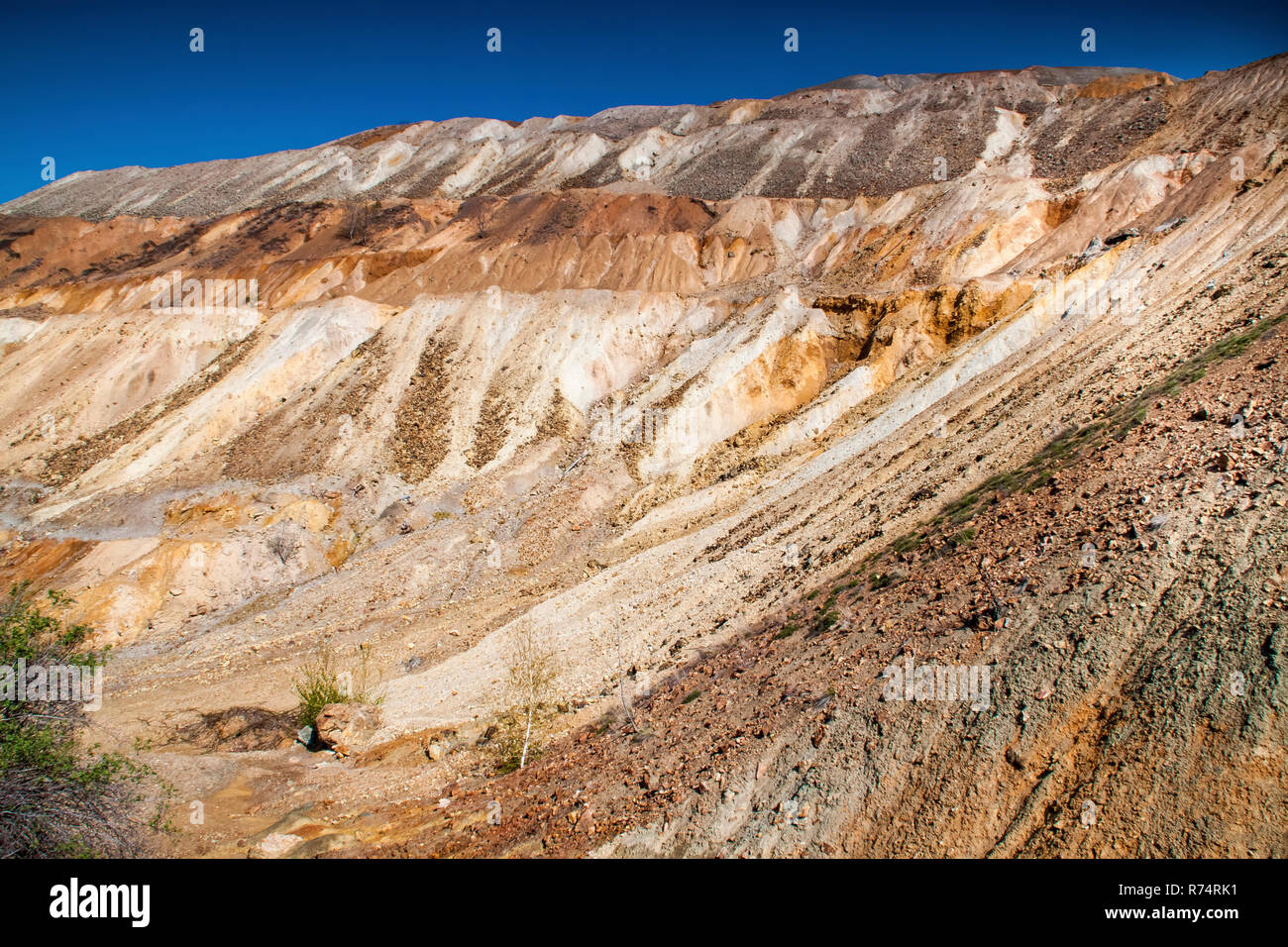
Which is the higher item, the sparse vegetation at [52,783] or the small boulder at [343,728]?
the sparse vegetation at [52,783]

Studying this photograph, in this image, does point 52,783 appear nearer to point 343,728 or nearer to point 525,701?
point 343,728

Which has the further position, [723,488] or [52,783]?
[723,488]

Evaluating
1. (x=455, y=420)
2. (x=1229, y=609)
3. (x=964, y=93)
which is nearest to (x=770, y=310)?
(x=455, y=420)

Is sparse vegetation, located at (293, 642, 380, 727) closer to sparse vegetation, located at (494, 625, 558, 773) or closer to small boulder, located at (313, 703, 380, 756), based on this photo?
small boulder, located at (313, 703, 380, 756)

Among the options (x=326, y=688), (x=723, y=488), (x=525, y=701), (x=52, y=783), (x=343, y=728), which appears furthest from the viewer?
(x=723, y=488)

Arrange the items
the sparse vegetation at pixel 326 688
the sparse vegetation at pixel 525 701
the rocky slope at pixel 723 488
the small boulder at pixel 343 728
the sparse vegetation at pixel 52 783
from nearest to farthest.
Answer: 1. the rocky slope at pixel 723 488
2. the sparse vegetation at pixel 52 783
3. the sparse vegetation at pixel 525 701
4. the small boulder at pixel 343 728
5. the sparse vegetation at pixel 326 688

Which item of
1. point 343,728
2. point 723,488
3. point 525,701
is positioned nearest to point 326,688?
point 343,728

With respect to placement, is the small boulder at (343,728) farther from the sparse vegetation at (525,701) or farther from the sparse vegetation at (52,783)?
the sparse vegetation at (52,783)

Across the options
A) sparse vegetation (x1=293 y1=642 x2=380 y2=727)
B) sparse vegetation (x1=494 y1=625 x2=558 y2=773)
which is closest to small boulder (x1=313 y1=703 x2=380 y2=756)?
sparse vegetation (x1=293 y1=642 x2=380 y2=727)

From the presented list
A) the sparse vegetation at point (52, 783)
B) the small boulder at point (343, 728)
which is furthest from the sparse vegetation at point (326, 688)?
the sparse vegetation at point (52, 783)

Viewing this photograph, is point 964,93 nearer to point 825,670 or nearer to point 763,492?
point 763,492
